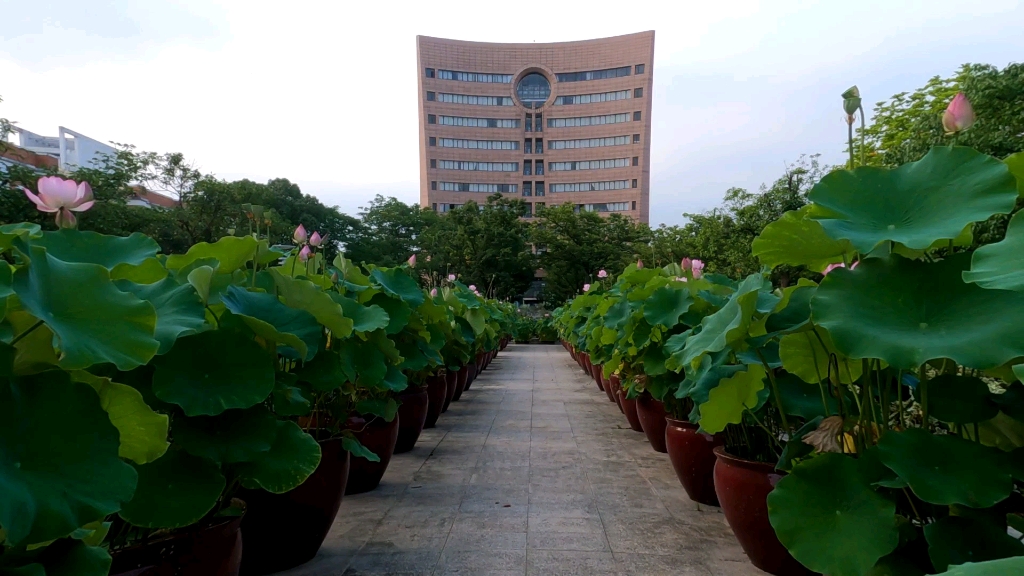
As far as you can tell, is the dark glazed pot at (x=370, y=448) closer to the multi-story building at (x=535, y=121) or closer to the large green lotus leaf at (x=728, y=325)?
the large green lotus leaf at (x=728, y=325)

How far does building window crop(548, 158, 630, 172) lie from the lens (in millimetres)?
46906

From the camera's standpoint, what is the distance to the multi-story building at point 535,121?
155ft

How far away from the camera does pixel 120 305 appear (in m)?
0.95

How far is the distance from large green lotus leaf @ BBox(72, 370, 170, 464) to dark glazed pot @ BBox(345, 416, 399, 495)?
5.19ft

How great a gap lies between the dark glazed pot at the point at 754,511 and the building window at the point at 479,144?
47.2 m

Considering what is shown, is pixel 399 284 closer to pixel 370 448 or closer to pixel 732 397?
pixel 370 448

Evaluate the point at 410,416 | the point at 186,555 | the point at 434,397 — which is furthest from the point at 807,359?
the point at 434,397

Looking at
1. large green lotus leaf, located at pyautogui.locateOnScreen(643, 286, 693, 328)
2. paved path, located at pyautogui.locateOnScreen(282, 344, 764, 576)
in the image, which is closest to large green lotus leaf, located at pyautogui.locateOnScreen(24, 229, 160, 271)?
paved path, located at pyautogui.locateOnScreen(282, 344, 764, 576)

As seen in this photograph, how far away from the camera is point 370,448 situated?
2797mm

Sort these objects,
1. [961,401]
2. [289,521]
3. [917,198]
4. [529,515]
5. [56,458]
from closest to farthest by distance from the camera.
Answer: [56,458], [961,401], [917,198], [289,521], [529,515]

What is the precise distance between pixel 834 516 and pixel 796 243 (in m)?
0.65

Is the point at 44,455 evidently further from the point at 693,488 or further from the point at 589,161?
the point at 589,161

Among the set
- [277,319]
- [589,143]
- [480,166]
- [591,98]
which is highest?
[591,98]

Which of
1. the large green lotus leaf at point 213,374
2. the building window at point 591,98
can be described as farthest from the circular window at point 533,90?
the large green lotus leaf at point 213,374
